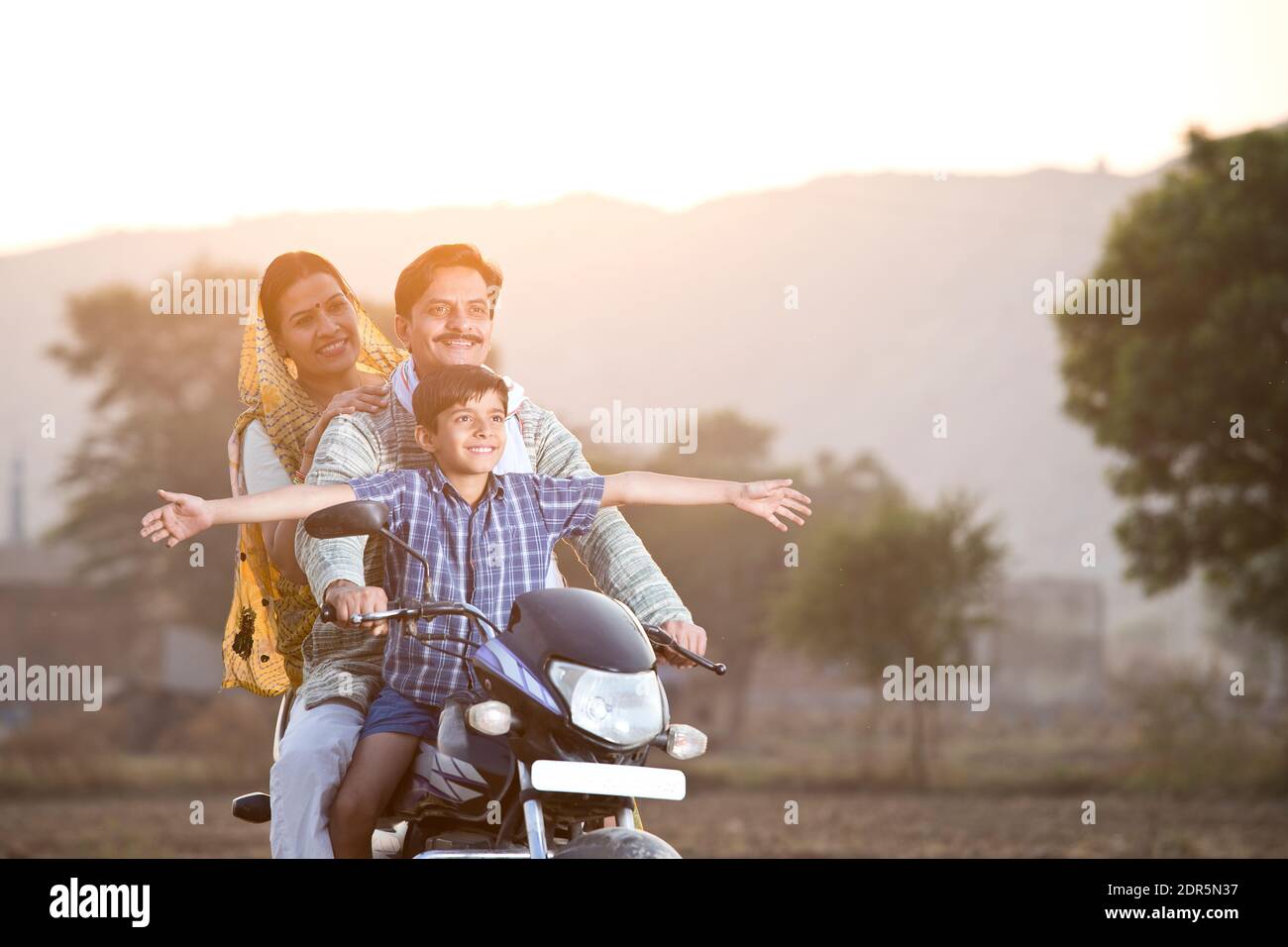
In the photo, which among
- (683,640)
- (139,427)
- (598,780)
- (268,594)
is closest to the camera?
(598,780)

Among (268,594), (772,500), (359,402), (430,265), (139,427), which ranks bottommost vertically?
(268,594)

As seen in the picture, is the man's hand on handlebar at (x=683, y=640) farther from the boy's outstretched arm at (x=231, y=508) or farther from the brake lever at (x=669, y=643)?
the boy's outstretched arm at (x=231, y=508)

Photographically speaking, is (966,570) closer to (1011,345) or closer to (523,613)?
(523,613)

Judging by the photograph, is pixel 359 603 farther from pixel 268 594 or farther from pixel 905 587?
pixel 905 587

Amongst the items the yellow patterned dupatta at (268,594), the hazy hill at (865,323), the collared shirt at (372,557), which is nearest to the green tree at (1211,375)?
the yellow patterned dupatta at (268,594)

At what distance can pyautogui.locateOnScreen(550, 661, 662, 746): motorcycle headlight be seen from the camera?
3.06 metres

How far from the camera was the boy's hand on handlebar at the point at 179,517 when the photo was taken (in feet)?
10.3

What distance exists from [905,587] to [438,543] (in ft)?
71.1

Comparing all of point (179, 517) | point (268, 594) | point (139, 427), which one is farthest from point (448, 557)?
point (139, 427)

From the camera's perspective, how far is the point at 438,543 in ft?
11.5

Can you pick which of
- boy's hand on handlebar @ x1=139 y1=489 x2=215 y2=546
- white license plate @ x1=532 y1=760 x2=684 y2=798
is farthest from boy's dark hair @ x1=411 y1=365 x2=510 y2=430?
white license plate @ x1=532 y1=760 x2=684 y2=798

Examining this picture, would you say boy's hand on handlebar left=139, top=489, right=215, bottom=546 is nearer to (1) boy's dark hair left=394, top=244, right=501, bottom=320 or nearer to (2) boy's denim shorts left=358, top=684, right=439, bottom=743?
(2) boy's denim shorts left=358, top=684, right=439, bottom=743

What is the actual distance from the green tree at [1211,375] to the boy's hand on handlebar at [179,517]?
66.5 ft

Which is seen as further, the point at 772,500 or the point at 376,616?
the point at 772,500
